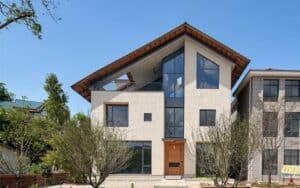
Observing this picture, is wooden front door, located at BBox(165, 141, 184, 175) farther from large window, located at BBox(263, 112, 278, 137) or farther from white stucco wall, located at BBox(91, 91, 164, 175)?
large window, located at BBox(263, 112, 278, 137)

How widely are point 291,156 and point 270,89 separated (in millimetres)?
5068

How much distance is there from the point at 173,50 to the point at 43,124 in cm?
1571

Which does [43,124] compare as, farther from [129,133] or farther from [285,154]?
[285,154]

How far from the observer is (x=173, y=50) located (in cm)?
2855

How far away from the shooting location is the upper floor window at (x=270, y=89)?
27258mm

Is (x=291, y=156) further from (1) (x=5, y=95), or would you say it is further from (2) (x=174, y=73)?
(1) (x=5, y=95)

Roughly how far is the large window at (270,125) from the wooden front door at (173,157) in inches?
238

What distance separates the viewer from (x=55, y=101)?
4131cm

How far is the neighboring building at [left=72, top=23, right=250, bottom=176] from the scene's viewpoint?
27.0 m

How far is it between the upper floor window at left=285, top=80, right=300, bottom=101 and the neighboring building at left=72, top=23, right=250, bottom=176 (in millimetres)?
3449

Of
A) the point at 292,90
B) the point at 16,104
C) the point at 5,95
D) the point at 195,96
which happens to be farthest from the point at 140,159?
the point at 5,95

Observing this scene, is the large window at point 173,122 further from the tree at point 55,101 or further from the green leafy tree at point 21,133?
the tree at point 55,101

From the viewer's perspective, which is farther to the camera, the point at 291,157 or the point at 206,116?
the point at 206,116

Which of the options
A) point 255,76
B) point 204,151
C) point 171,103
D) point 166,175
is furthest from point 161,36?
point 204,151
